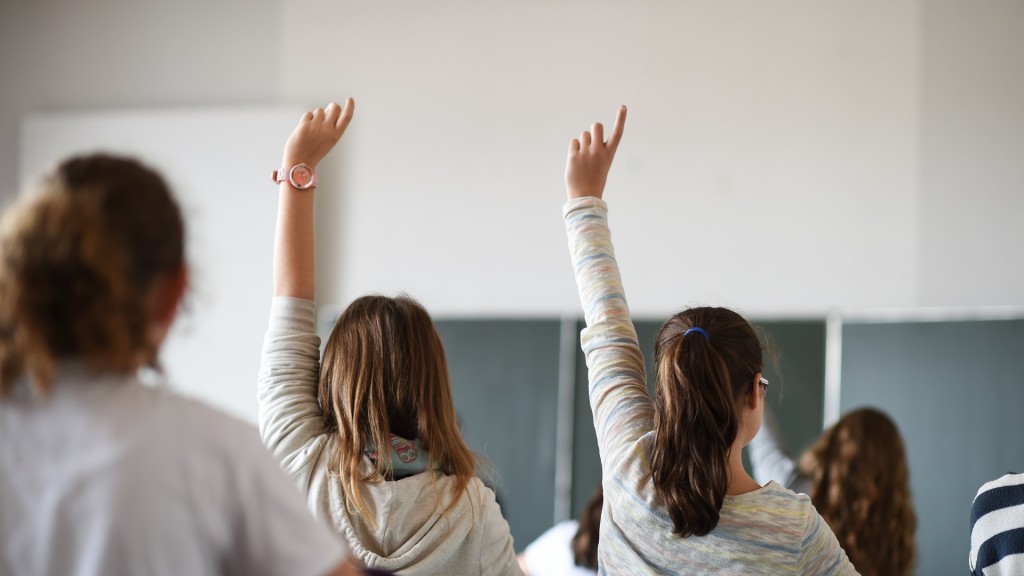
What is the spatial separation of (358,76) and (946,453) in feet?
9.88

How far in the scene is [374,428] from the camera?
159cm

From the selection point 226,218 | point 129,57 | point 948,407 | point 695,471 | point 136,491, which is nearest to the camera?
point 136,491

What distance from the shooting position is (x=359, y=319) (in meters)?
1.68

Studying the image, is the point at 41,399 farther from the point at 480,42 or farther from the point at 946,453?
the point at 480,42

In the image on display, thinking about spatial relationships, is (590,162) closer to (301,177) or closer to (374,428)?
(301,177)

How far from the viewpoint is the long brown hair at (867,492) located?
2645mm

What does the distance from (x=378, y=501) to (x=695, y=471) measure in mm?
504

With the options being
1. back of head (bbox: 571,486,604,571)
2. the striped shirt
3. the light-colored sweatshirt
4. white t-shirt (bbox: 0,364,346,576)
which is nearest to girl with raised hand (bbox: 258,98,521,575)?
the light-colored sweatshirt

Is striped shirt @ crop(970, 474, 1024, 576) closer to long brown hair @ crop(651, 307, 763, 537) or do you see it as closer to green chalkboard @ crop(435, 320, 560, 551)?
long brown hair @ crop(651, 307, 763, 537)

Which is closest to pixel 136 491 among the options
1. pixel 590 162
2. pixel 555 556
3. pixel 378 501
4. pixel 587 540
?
pixel 378 501

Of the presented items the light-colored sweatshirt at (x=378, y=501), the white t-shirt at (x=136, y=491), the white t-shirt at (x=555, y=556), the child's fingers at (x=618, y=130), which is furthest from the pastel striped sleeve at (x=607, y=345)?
the white t-shirt at (x=555, y=556)

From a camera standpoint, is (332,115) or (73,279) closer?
(73,279)

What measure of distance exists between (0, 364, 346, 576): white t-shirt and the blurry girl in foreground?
2.06 metres

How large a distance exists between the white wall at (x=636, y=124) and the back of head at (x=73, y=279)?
336 cm
